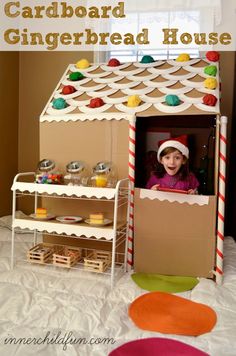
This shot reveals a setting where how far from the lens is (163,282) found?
1.74 meters

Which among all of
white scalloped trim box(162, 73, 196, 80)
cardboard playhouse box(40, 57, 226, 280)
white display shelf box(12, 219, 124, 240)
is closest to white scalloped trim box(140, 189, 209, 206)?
cardboard playhouse box(40, 57, 226, 280)

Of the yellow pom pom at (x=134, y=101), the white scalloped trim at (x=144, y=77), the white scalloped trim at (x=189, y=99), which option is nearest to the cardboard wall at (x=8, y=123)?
the white scalloped trim at (x=144, y=77)

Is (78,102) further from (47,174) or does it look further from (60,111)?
(47,174)

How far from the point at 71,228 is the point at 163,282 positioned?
21.3 inches

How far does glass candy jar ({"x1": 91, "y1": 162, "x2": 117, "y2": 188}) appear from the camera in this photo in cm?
185

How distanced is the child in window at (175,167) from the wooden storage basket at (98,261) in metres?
0.48

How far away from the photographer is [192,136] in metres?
2.34

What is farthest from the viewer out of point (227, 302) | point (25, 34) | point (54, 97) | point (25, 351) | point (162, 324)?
point (25, 34)

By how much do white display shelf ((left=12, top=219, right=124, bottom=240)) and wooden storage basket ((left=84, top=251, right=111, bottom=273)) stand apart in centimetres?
18

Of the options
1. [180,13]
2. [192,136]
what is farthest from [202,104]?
[180,13]

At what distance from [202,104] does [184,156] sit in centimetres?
32

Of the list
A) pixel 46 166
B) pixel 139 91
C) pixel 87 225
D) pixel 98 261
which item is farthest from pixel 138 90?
pixel 98 261

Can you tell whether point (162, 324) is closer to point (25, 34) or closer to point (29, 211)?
point (29, 211)

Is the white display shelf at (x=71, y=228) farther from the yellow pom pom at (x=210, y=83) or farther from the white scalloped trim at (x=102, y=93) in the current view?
the yellow pom pom at (x=210, y=83)
